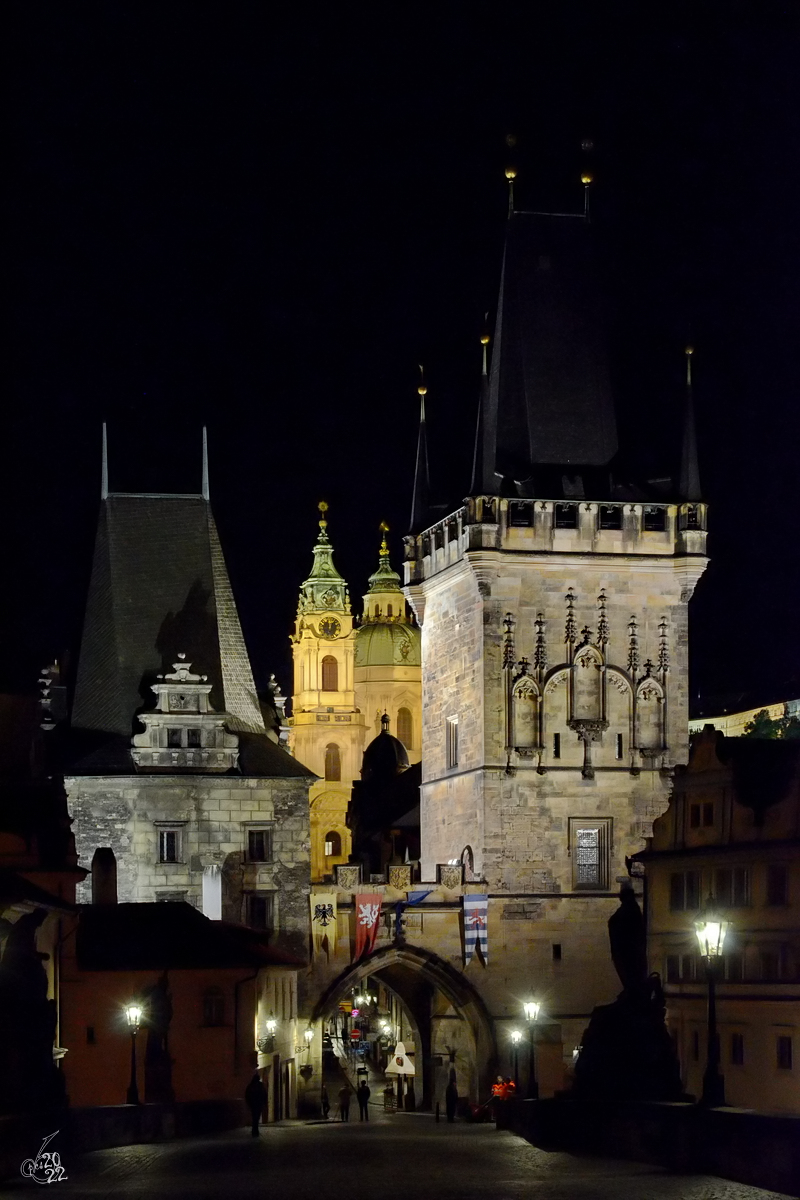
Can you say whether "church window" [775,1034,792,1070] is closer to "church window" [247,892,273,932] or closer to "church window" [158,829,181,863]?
"church window" [247,892,273,932]

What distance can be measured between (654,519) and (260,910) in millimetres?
13972

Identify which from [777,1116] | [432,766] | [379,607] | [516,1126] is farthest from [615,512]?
[379,607]

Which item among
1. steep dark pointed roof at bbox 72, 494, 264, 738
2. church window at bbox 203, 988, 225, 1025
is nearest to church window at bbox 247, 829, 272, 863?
steep dark pointed roof at bbox 72, 494, 264, 738

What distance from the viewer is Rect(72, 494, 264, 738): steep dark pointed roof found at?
74562mm

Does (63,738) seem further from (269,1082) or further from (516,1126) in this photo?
(516,1126)

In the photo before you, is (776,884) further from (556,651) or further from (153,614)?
(153,614)

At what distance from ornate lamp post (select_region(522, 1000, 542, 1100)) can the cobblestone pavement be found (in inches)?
336

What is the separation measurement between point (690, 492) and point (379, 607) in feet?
269

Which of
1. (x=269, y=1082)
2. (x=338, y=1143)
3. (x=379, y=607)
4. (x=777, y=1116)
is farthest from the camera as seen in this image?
(x=379, y=607)

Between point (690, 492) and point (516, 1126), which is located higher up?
point (690, 492)

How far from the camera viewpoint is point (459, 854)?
243ft

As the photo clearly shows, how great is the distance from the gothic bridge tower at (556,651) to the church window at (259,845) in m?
4.94


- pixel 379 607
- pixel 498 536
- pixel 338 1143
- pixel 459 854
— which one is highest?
pixel 379 607

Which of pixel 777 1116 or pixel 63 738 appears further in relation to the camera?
pixel 63 738
